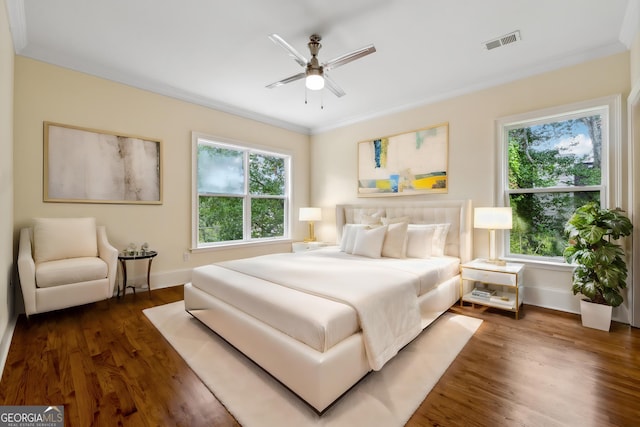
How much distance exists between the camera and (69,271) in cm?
267

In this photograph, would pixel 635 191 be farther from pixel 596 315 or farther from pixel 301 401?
pixel 301 401

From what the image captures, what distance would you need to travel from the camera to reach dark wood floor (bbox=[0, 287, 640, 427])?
4.93 ft

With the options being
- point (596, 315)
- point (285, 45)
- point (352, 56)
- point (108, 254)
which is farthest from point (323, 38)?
point (596, 315)

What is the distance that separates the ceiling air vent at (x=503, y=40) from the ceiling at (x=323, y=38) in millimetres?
53

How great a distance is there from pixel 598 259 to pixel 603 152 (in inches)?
48.1

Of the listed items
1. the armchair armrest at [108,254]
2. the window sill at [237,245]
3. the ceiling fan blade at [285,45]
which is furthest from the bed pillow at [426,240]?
the armchair armrest at [108,254]

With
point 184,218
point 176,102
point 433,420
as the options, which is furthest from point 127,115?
point 433,420

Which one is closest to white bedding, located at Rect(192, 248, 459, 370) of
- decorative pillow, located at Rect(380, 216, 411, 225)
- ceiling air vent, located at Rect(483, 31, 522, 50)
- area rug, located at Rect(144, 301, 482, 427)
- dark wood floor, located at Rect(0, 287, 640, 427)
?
area rug, located at Rect(144, 301, 482, 427)

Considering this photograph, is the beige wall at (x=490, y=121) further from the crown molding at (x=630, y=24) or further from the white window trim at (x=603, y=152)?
the crown molding at (x=630, y=24)

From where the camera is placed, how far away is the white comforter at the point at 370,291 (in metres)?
1.77

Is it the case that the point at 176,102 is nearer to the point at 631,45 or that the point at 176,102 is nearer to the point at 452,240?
the point at 452,240

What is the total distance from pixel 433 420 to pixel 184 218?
3878 mm

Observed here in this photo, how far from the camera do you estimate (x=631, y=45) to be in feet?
8.69

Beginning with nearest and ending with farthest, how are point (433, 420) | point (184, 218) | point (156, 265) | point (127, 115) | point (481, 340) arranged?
point (433, 420), point (481, 340), point (127, 115), point (156, 265), point (184, 218)
